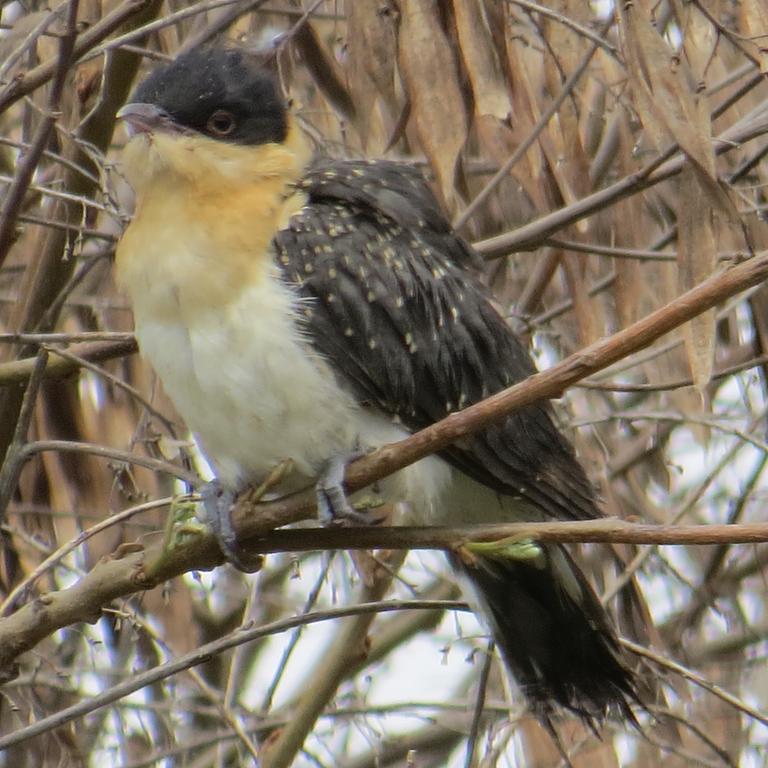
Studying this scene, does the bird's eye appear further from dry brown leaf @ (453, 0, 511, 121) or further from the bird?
dry brown leaf @ (453, 0, 511, 121)

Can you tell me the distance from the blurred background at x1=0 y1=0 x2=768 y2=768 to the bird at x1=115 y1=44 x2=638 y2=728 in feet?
0.42

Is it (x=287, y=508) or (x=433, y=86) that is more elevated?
(x=433, y=86)

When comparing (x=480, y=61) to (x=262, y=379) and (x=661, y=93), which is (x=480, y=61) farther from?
(x=262, y=379)

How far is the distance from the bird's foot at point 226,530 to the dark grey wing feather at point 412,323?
33 cm

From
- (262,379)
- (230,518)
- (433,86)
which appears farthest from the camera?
(433,86)

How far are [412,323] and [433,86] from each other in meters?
0.46

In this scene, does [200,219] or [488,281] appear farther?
[488,281]

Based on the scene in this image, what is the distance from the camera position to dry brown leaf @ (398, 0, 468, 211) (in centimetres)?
290

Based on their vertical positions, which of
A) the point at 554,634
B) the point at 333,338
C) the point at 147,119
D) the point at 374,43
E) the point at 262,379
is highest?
the point at 374,43

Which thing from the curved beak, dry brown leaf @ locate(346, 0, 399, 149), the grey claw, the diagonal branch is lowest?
the diagonal branch

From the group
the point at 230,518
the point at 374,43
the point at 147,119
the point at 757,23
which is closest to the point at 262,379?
the point at 230,518

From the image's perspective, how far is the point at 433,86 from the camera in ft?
9.63

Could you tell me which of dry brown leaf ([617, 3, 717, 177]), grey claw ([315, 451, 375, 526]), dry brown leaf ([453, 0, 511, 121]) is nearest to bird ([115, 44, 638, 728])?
grey claw ([315, 451, 375, 526])

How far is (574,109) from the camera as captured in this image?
10.6ft
